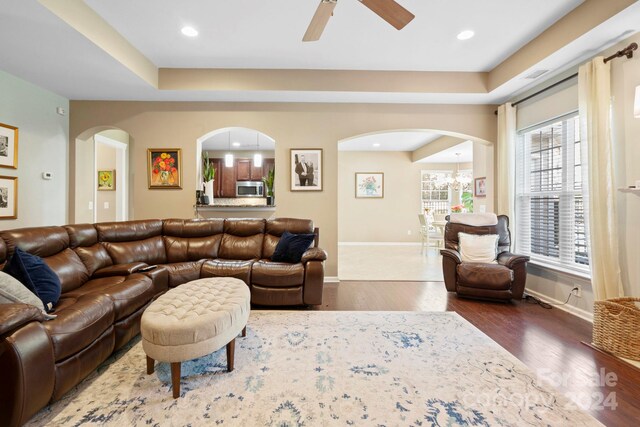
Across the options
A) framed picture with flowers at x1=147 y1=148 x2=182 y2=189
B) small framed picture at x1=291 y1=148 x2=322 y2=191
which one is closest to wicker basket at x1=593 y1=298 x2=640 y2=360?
small framed picture at x1=291 y1=148 x2=322 y2=191

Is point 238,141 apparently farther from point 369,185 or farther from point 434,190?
point 434,190

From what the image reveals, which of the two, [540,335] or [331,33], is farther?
[331,33]

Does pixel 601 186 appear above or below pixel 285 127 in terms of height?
below

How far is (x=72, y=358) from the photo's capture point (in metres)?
1.66

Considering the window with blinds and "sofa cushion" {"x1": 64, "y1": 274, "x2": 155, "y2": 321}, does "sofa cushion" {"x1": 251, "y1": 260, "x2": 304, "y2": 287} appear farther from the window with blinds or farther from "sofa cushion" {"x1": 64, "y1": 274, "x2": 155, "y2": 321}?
the window with blinds

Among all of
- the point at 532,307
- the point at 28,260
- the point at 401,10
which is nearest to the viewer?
the point at 401,10

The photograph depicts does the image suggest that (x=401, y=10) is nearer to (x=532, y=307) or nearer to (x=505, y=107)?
(x=505, y=107)

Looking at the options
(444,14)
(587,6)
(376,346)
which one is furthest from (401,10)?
(376,346)

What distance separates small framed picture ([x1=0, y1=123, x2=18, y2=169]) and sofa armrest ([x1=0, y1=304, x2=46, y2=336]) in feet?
9.96

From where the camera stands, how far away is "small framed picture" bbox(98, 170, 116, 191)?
586cm

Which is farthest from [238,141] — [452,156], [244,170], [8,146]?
[452,156]

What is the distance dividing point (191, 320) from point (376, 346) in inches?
57.4

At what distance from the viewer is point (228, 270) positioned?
3168mm

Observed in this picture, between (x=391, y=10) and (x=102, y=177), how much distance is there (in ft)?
21.0
